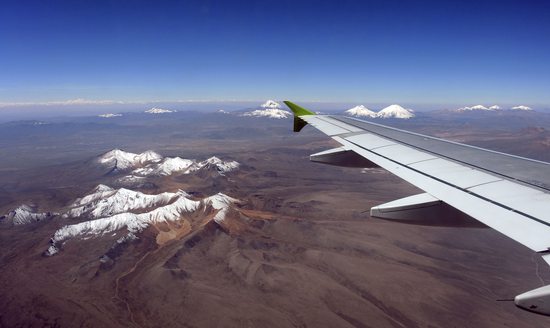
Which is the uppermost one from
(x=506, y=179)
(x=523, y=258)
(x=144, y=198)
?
(x=506, y=179)

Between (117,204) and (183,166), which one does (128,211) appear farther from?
(183,166)

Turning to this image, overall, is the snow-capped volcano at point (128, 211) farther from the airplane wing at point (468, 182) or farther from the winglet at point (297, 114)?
the airplane wing at point (468, 182)

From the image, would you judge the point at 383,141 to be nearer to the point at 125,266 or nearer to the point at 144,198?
the point at 125,266

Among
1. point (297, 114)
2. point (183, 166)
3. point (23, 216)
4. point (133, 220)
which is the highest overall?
point (297, 114)

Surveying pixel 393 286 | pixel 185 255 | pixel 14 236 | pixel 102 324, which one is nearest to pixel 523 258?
pixel 393 286

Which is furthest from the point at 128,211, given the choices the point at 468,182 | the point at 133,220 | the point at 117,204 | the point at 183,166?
the point at 468,182

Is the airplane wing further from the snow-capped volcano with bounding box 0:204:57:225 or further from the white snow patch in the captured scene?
the snow-capped volcano with bounding box 0:204:57:225
